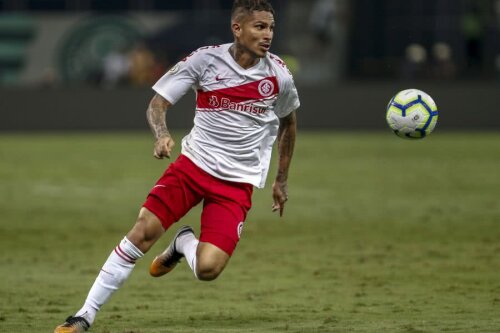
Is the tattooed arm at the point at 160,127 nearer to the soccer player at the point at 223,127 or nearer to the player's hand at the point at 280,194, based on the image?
the soccer player at the point at 223,127

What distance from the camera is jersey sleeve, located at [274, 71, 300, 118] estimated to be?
28.8 ft

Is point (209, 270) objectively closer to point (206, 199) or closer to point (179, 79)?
point (206, 199)

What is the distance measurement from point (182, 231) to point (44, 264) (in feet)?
12.9

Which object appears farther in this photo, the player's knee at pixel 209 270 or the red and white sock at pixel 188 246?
the red and white sock at pixel 188 246

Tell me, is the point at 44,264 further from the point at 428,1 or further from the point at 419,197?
the point at 428,1

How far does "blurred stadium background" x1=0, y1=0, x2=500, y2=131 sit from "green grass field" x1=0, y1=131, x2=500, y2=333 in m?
6.41

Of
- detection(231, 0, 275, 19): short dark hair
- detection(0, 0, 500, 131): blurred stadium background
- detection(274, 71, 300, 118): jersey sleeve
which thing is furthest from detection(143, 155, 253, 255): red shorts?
detection(0, 0, 500, 131): blurred stadium background

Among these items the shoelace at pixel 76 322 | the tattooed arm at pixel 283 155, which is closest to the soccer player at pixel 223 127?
the tattooed arm at pixel 283 155

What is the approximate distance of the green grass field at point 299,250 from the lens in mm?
9422

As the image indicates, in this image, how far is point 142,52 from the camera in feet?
118

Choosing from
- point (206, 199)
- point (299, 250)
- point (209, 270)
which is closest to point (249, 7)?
point (206, 199)

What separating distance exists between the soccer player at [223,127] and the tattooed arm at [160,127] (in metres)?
0.01

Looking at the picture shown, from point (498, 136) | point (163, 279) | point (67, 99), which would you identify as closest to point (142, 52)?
point (67, 99)

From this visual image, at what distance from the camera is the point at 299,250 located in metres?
13.6
